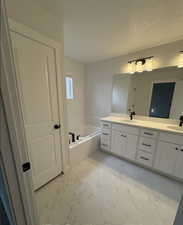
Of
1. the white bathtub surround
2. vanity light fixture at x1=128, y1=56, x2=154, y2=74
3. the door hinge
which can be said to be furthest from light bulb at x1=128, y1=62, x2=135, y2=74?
the door hinge

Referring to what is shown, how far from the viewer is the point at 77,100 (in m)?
3.33

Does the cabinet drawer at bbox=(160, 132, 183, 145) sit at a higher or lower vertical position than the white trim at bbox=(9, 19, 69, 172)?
lower

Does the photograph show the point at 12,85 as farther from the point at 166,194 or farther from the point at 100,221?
the point at 166,194

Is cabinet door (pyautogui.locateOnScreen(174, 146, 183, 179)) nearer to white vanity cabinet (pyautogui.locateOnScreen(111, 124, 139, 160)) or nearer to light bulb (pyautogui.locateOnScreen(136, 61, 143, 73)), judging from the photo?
white vanity cabinet (pyautogui.locateOnScreen(111, 124, 139, 160))

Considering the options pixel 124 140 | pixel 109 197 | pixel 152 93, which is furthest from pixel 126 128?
pixel 109 197

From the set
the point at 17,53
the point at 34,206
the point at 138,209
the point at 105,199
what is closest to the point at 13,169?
the point at 34,206

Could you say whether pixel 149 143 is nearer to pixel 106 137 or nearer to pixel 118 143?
pixel 118 143

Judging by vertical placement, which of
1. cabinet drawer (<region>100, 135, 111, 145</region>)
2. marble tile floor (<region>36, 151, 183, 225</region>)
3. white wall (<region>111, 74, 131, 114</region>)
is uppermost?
white wall (<region>111, 74, 131, 114</region>)

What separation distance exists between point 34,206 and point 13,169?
394 mm

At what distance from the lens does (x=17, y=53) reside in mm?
1173

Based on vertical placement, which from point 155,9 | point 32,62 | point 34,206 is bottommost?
point 34,206

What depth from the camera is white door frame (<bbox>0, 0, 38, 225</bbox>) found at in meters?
0.51

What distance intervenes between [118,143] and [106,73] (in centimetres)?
192

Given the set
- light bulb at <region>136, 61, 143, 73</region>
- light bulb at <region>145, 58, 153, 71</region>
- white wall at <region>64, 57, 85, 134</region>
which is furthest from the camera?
white wall at <region>64, 57, 85, 134</region>
